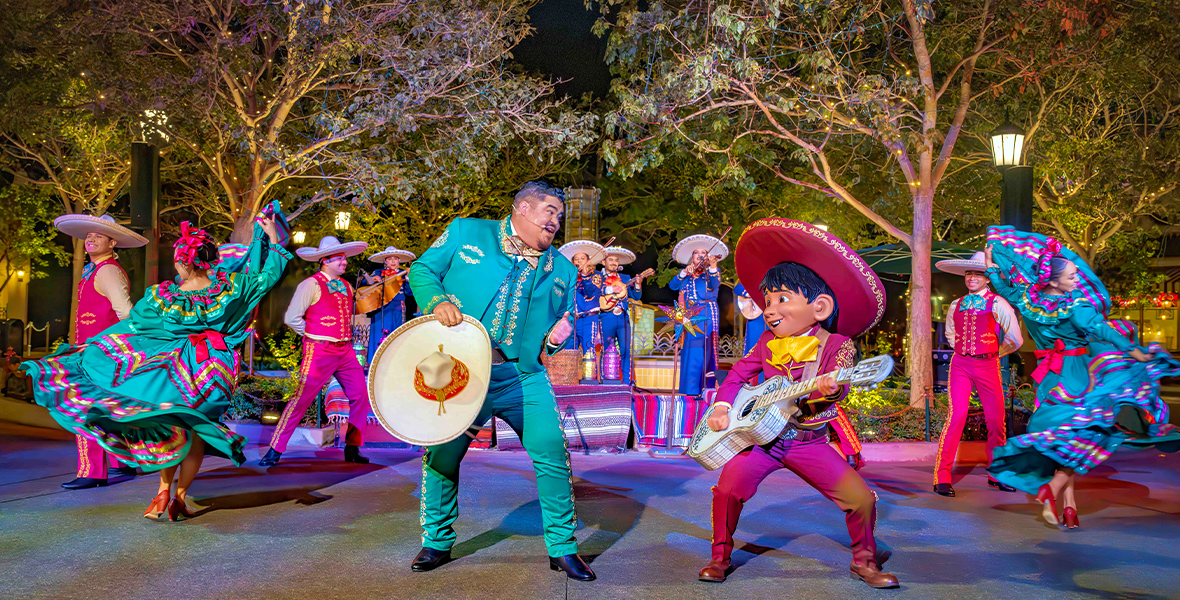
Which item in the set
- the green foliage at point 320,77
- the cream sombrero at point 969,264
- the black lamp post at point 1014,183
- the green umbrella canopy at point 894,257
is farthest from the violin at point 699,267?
the green umbrella canopy at point 894,257

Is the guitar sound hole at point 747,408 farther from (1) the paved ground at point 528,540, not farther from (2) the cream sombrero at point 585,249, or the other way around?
(2) the cream sombrero at point 585,249

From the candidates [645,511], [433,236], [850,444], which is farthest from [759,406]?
[433,236]

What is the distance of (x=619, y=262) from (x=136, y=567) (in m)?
8.18

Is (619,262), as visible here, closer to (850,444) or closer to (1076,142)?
(850,444)

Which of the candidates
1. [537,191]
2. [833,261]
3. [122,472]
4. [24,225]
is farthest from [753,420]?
[24,225]

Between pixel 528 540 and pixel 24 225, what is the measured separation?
26.2 metres

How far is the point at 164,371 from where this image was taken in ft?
18.7

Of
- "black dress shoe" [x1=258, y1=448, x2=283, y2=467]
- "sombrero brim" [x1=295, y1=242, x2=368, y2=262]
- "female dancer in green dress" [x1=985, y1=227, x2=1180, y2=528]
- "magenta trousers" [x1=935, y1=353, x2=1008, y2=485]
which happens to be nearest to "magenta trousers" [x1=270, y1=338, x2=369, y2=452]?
"black dress shoe" [x1=258, y1=448, x2=283, y2=467]

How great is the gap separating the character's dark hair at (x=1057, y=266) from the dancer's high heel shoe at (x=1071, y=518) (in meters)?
1.75

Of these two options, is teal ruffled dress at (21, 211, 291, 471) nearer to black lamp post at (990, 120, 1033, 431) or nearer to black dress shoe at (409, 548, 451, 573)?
black dress shoe at (409, 548, 451, 573)

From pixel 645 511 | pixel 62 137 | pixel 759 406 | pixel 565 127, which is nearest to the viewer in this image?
pixel 759 406

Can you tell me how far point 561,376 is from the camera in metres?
11.9

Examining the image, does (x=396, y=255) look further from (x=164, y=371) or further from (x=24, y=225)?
(x=24, y=225)

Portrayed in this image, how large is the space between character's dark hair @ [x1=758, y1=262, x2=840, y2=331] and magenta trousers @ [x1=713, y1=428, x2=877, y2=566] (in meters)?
0.65
